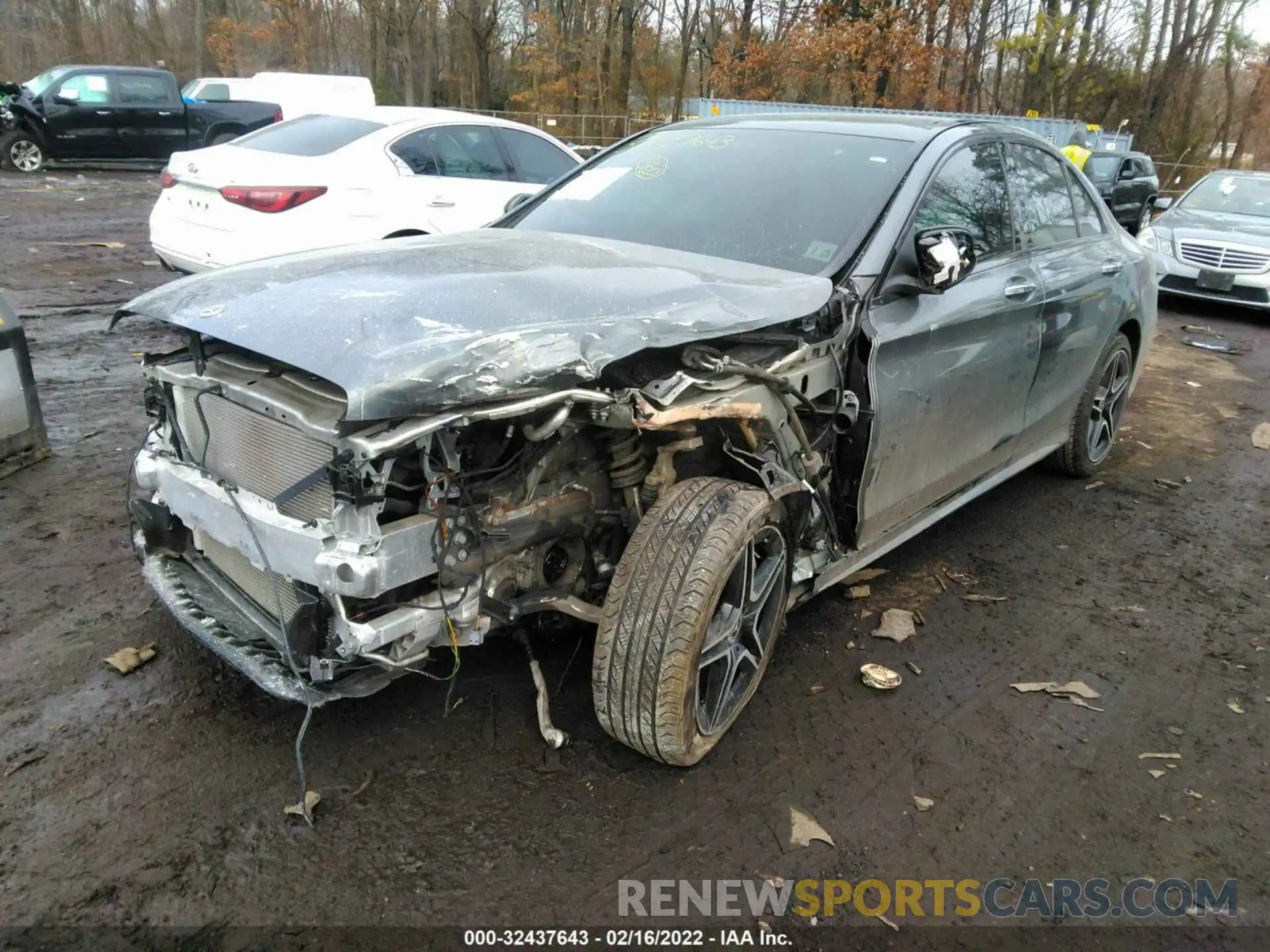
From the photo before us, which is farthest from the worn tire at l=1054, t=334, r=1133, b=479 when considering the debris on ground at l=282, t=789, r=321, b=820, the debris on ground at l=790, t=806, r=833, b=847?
the debris on ground at l=282, t=789, r=321, b=820

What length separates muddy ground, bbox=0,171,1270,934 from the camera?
231cm

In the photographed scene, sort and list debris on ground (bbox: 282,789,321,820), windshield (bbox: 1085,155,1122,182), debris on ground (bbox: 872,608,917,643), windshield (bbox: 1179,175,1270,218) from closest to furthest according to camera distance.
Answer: debris on ground (bbox: 282,789,321,820)
debris on ground (bbox: 872,608,917,643)
windshield (bbox: 1179,175,1270,218)
windshield (bbox: 1085,155,1122,182)

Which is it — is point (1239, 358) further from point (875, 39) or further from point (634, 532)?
point (875, 39)

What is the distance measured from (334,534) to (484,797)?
0.92m

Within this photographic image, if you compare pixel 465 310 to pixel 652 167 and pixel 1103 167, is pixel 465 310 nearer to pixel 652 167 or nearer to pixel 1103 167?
pixel 652 167

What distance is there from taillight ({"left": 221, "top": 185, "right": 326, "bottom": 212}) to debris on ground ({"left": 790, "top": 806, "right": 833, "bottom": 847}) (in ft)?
18.1

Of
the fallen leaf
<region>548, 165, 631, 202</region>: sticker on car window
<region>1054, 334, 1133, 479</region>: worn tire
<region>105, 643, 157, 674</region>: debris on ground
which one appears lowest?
the fallen leaf

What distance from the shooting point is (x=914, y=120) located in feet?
12.3

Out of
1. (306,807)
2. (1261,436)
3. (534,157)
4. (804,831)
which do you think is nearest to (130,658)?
(306,807)

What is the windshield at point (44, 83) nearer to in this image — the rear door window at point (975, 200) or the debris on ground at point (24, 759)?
the debris on ground at point (24, 759)

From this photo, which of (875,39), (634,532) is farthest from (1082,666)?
(875,39)

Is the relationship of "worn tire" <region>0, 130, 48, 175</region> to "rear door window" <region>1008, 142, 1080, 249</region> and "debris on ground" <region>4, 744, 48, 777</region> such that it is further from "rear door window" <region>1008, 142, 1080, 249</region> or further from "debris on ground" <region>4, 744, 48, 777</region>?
"rear door window" <region>1008, 142, 1080, 249</region>

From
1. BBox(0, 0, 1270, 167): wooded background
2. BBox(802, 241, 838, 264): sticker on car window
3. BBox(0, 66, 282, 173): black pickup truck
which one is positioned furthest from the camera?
BBox(0, 0, 1270, 167): wooded background

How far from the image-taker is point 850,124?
381 cm
